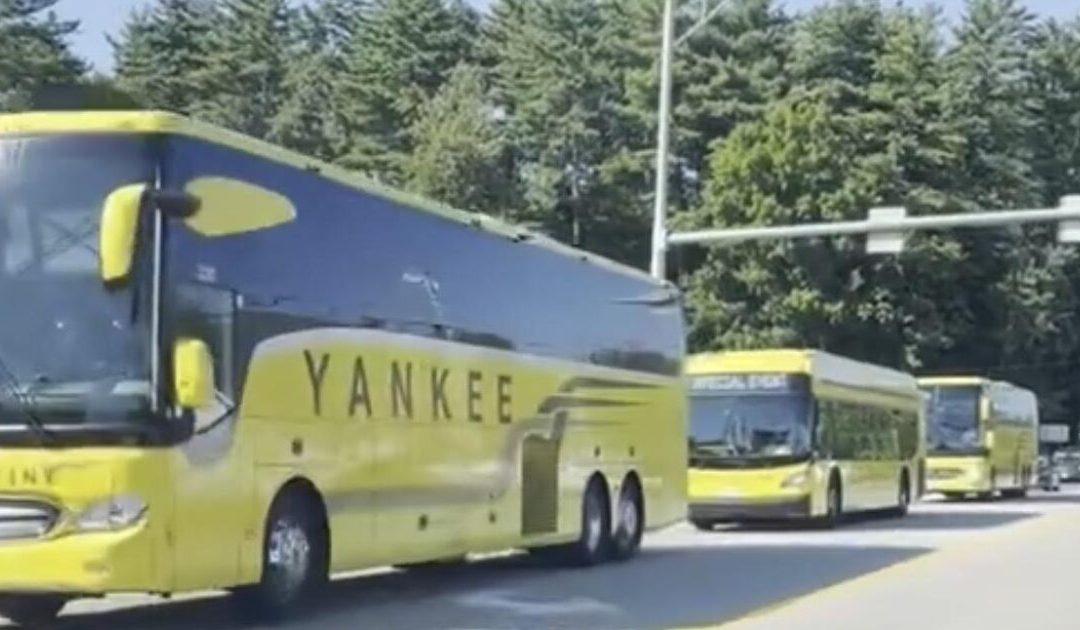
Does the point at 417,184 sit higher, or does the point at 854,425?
the point at 417,184

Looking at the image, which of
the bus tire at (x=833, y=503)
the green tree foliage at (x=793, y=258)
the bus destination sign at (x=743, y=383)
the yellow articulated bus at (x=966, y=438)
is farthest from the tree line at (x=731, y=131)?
the bus destination sign at (x=743, y=383)

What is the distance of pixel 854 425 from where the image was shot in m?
37.4

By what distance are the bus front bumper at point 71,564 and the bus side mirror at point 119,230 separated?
1.75m

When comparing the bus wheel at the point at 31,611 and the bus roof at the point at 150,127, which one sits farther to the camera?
the bus wheel at the point at 31,611

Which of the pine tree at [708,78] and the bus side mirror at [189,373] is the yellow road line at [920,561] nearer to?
the bus side mirror at [189,373]

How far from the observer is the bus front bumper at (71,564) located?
1400 cm

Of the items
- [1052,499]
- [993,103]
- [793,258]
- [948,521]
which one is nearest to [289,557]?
[948,521]

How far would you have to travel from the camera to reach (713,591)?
2108 cm

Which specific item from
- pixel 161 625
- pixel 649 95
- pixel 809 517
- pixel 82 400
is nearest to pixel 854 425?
pixel 809 517

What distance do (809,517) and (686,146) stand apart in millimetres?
48484

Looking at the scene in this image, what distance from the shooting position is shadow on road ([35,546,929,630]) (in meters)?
17.4

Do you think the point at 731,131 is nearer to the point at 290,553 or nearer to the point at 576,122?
A: the point at 576,122

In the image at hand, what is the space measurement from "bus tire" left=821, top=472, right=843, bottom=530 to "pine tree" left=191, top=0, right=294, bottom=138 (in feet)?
144

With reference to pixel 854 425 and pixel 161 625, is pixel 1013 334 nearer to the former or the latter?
pixel 854 425
